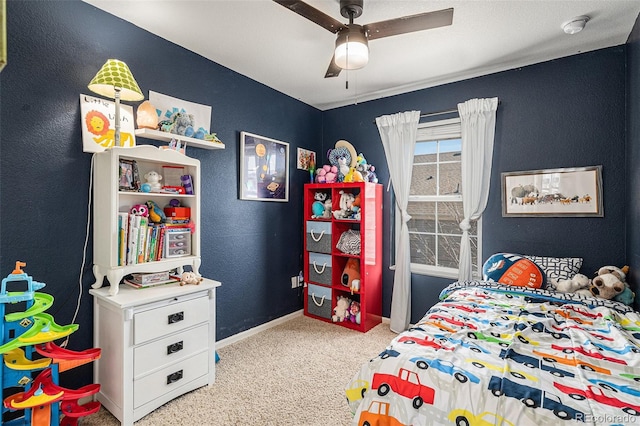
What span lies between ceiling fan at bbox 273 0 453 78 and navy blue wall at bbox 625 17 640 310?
1.55 m

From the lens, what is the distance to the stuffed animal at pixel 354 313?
326 centimetres

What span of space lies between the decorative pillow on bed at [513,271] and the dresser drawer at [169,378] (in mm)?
2353

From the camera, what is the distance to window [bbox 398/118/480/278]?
3.15 m

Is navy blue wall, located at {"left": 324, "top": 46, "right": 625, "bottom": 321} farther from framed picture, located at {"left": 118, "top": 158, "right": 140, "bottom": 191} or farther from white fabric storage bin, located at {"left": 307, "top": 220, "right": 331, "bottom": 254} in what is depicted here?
framed picture, located at {"left": 118, "top": 158, "right": 140, "bottom": 191}

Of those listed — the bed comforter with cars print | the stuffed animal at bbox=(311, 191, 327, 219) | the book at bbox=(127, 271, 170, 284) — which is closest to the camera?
the bed comforter with cars print

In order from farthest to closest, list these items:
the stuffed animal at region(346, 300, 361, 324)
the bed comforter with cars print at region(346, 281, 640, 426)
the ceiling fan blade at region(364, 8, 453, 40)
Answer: the stuffed animal at region(346, 300, 361, 324) → the ceiling fan blade at region(364, 8, 453, 40) → the bed comforter with cars print at region(346, 281, 640, 426)

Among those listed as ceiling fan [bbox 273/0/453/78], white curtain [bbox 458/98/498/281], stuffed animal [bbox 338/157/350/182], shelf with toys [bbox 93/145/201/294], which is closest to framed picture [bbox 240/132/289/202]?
stuffed animal [bbox 338/157/350/182]

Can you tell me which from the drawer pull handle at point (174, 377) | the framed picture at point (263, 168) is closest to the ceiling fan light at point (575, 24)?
the framed picture at point (263, 168)

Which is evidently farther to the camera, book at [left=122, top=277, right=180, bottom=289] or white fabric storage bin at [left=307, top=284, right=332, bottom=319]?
white fabric storage bin at [left=307, top=284, right=332, bottom=319]

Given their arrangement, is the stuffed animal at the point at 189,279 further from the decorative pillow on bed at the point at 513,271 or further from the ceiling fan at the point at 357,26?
the decorative pillow on bed at the point at 513,271

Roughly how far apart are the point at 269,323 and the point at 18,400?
208 cm

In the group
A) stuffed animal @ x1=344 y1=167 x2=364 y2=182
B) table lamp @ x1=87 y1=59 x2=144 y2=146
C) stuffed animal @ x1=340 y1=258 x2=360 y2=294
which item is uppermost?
table lamp @ x1=87 y1=59 x2=144 y2=146

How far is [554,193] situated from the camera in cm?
259

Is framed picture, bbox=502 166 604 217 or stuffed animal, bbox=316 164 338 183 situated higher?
stuffed animal, bbox=316 164 338 183
